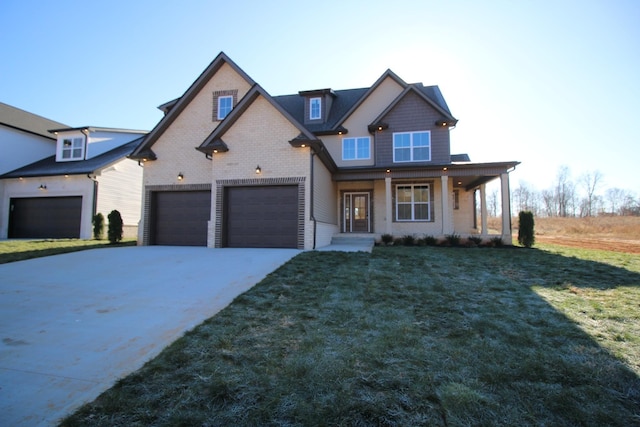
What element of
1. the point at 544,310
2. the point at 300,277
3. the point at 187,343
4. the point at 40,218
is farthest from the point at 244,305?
the point at 40,218

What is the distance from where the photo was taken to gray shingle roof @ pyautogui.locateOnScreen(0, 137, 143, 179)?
16969 millimetres

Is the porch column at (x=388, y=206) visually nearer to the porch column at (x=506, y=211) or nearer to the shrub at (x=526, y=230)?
the porch column at (x=506, y=211)

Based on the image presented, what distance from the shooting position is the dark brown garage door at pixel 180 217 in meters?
12.5

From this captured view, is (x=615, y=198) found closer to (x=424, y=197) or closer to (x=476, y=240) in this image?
(x=424, y=197)

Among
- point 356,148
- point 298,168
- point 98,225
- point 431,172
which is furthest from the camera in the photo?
point 356,148

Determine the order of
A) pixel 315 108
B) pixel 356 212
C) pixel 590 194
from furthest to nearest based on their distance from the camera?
pixel 590 194 → pixel 315 108 → pixel 356 212

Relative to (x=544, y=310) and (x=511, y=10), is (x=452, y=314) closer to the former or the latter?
(x=544, y=310)

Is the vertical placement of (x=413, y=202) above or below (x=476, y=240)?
above

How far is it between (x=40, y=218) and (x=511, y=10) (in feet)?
78.4


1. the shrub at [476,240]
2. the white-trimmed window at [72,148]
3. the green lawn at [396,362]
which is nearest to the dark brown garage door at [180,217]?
the green lawn at [396,362]

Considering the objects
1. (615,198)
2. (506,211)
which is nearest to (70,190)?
(506,211)

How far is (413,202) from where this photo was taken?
15.9 metres

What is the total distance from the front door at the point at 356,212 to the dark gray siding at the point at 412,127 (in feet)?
7.24

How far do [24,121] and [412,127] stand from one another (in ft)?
81.8
